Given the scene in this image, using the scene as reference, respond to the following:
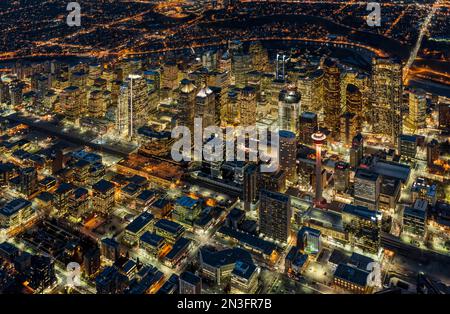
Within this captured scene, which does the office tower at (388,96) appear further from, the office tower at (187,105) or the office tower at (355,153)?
the office tower at (187,105)

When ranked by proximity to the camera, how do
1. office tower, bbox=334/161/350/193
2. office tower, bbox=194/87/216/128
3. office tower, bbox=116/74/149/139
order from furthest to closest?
office tower, bbox=116/74/149/139
office tower, bbox=194/87/216/128
office tower, bbox=334/161/350/193

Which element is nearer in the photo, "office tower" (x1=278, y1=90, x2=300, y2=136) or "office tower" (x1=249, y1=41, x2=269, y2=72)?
"office tower" (x1=278, y1=90, x2=300, y2=136)

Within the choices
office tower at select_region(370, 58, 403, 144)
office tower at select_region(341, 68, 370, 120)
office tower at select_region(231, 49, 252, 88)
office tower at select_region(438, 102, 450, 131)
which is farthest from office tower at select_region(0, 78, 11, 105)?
office tower at select_region(438, 102, 450, 131)

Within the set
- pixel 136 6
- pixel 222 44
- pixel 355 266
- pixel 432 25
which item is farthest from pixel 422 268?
pixel 136 6

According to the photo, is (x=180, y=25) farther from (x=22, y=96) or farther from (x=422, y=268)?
(x=422, y=268)

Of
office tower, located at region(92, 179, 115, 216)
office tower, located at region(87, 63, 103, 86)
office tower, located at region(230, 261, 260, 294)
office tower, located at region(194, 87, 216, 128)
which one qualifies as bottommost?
office tower, located at region(230, 261, 260, 294)

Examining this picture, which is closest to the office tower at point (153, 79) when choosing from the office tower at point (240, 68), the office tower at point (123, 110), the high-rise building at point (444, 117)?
the office tower at point (123, 110)

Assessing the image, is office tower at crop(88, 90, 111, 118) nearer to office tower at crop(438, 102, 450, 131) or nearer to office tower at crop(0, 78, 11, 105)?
office tower at crop(0, 78, 11, 105)
